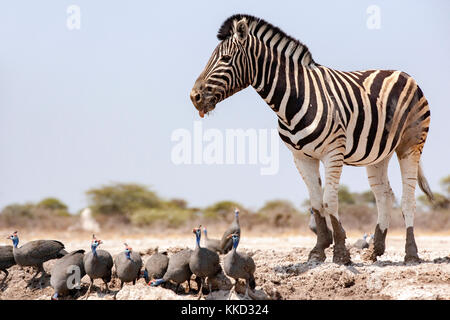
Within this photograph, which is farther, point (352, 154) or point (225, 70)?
point (352, 154)

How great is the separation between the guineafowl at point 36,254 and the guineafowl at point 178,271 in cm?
200

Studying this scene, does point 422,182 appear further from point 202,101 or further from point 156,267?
point 156,267

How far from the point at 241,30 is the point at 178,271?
3.63 m

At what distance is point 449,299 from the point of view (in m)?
7.83

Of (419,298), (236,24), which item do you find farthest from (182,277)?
(236,24)

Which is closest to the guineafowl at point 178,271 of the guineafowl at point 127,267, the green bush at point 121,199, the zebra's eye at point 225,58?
the guineafowl at point 127,267

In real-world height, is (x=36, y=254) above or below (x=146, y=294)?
above

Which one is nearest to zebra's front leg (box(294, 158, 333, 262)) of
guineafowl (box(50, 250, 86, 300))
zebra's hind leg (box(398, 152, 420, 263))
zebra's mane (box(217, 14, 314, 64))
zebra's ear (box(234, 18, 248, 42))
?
zebra's hind leg (box(398, 152, 420, 263))

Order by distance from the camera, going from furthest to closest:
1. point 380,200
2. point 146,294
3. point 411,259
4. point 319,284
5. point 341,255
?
point 380,200 → point 411,259 → point 341,255 → point 319,284 → point 146,294

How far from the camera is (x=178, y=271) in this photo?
8.45 meters

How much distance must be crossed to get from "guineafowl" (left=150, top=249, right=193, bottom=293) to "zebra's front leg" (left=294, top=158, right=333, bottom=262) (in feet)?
6.74

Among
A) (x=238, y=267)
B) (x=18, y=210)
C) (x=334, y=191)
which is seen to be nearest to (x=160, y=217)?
(x=18, y=210)

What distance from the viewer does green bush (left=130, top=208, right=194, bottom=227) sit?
27141 mm
